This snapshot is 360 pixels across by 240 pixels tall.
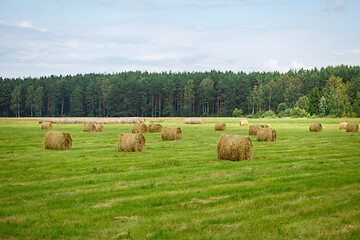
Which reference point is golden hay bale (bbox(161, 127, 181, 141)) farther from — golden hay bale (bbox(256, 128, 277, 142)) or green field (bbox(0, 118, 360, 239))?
green field (bbox(0, 118, 360, 239))

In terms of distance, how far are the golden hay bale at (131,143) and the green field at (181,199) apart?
14.2 ft

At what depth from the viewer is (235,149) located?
1916 cm

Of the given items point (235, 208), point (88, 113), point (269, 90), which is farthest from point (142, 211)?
point (88, 113)

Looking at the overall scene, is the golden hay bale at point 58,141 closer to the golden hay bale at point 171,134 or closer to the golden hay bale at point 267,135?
the golden hay bale at point 171,134

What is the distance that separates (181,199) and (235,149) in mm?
8424

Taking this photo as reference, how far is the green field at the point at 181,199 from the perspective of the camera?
28.1 ft

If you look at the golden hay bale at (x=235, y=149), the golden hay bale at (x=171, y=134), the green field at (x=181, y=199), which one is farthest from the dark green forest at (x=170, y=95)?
the green field at (x=181, y=199)

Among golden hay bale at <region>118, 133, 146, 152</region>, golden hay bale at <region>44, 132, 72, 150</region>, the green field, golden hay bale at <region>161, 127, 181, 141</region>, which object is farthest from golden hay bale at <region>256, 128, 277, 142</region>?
Result: golden hay bale at <region>44, 132, 72, 150</region>

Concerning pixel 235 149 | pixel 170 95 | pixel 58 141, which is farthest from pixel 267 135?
pixel 170 95

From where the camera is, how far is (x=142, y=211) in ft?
33.1

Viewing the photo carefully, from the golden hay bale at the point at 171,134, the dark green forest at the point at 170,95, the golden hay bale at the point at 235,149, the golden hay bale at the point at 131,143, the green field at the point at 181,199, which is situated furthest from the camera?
the dark green forest at the point at 170,95

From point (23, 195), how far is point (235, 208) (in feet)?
20.8

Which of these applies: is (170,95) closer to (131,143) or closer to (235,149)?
(131,143)

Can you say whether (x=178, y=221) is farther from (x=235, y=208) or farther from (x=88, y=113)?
(x=88, y=113)
